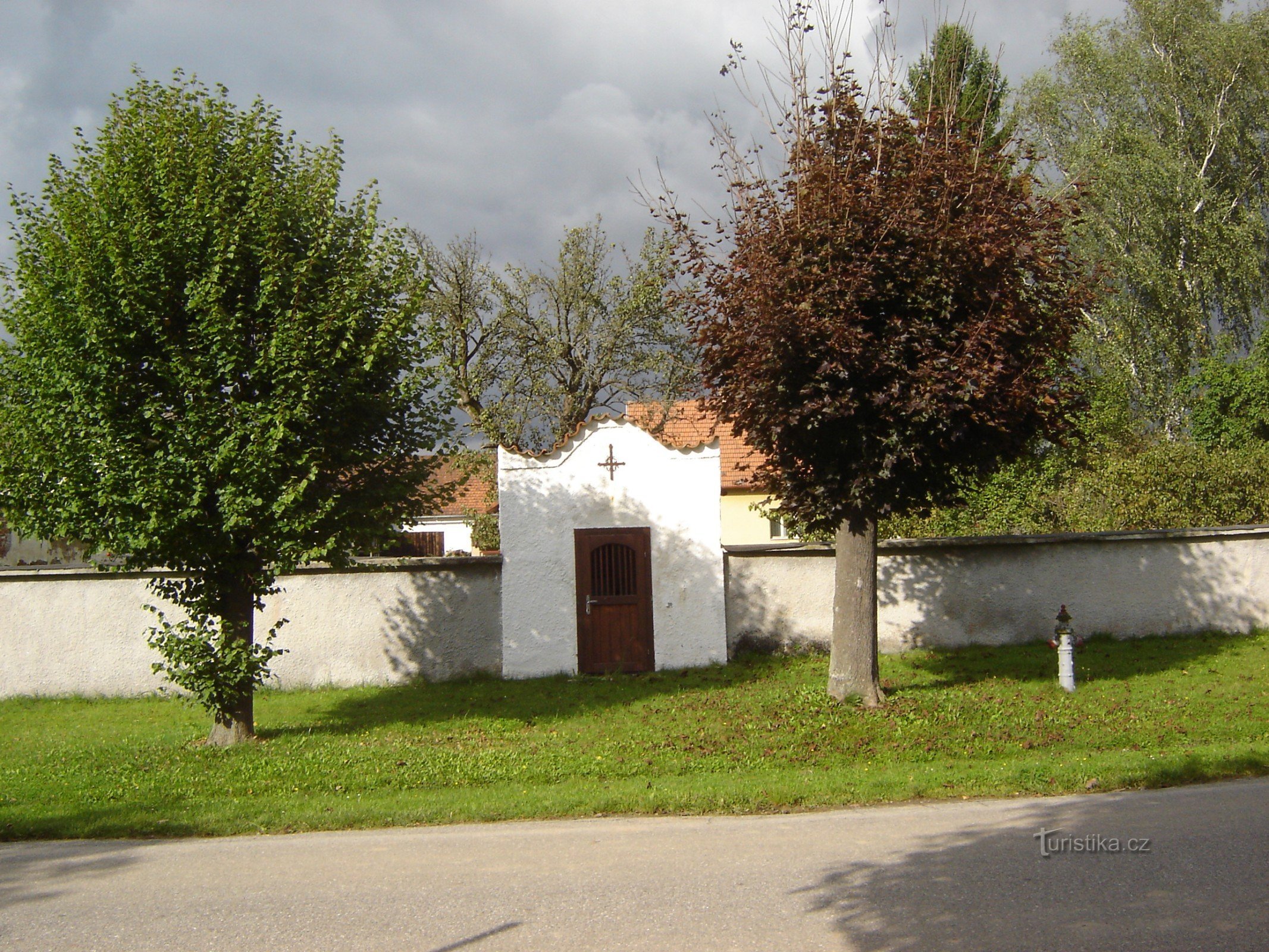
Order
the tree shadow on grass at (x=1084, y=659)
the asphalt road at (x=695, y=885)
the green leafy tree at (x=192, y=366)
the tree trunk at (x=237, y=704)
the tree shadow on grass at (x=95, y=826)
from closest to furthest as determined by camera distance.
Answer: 1. the asphalt road at (x=695, y=885)
2. the tree shadow on grass at (x=95, y=826)
3. the green leafy tree at (x=192, y=366)
4. the tree trunk at (x=237, y=704)
5. the tree shadow on grass at (x=1084, y=659)

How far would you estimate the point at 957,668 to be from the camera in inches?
534

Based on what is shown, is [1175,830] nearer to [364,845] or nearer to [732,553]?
[364,845]

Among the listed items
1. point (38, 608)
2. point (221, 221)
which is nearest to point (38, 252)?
point (221, 221)

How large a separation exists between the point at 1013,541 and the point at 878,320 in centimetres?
616

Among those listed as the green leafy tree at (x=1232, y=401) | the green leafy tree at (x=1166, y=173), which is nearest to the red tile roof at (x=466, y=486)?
the green leafy tree at (x=1166, y=173)

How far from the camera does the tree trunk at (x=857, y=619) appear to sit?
11102mm

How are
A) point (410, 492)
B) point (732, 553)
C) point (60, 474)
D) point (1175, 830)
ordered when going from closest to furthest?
point (1175, 830)
point (60, 474)
point (410, 492)
point (732, 553)

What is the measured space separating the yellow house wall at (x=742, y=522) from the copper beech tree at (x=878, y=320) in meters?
19.5

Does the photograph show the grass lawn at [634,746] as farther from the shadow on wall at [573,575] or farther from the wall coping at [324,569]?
the wall coping at [324,569]

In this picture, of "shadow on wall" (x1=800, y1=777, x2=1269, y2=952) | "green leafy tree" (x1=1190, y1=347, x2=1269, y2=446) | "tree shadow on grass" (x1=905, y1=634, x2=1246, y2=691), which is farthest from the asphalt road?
"green leafy tree" (x1=1190, y1=347, x2=1269, y2=446)

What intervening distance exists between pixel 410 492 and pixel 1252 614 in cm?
1279

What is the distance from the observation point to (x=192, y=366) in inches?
378

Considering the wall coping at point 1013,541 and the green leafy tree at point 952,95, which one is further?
the wall coping at point 1013,541

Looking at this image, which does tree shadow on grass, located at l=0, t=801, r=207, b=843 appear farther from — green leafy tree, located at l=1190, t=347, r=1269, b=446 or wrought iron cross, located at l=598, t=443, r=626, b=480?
green leafy tree, located at l=1190, t=347, r=1269, b=446
